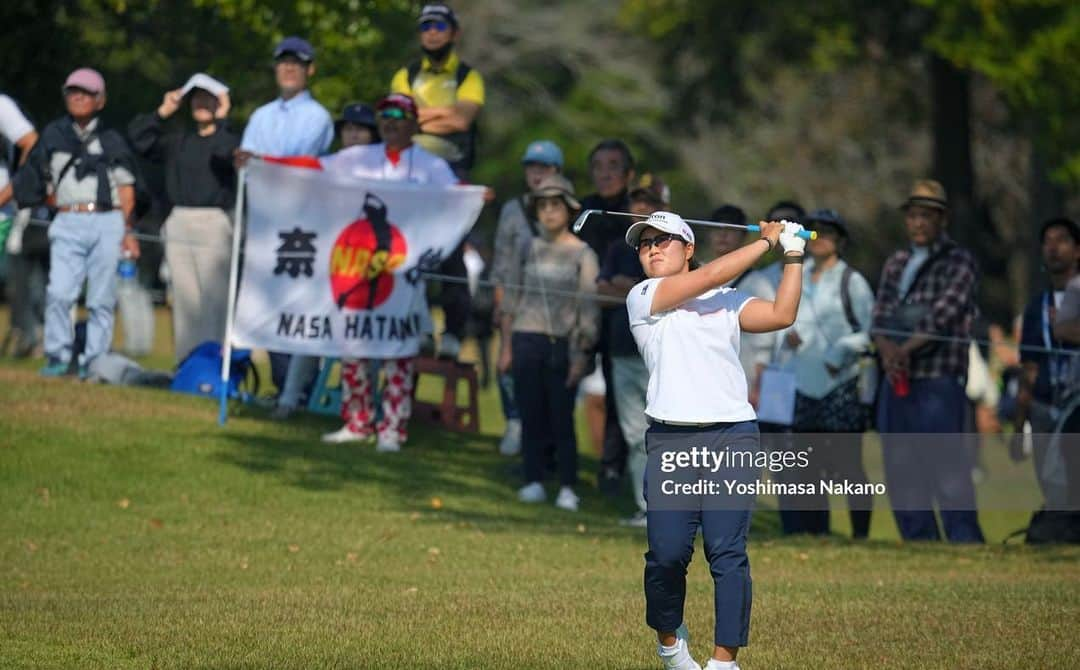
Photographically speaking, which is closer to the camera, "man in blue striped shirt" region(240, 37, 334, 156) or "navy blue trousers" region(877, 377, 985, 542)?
"navy blue trousers" region(877, 377, 985, 542)

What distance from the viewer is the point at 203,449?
48.8 feet

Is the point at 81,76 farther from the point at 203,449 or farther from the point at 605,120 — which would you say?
the point at 605,120

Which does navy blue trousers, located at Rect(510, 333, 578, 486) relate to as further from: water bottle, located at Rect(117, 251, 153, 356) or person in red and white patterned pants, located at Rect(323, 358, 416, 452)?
water bottle, located at Rect(117, 251, 153, 356)

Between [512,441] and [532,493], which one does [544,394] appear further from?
[512,441]

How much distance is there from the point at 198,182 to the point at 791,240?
29.6 ft

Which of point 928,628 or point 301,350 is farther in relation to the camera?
point 301,350

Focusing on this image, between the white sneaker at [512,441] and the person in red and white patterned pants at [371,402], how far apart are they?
3.68 feet

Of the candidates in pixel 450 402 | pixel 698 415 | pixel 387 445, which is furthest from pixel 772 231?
pixel 450 402

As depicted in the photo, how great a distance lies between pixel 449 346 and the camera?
17.5 meters

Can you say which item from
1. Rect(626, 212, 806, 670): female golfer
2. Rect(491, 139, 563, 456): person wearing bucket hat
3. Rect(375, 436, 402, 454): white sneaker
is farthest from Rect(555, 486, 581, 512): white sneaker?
Rect(626, 212, 806, 670): female golfer

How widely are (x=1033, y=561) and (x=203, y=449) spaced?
6.17 meters

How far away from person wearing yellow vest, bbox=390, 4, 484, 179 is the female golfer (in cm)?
797

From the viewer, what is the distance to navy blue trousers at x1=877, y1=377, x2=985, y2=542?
46.2 feet

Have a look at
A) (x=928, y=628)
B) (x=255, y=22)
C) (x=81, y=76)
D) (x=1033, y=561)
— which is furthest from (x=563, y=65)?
(x=928, y=628)
